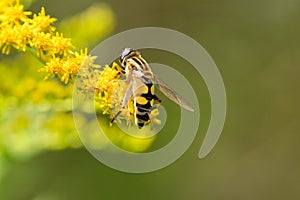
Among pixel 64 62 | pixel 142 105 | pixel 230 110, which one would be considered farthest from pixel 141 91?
pixel 230 110

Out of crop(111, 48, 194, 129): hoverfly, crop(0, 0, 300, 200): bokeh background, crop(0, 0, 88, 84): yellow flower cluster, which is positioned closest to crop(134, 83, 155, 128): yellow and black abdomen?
crop(111, 48, 194, 129): hoverfly

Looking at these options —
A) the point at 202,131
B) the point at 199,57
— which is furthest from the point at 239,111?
the point at 199,57

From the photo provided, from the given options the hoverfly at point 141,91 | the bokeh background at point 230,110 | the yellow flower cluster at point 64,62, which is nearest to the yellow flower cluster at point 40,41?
the yellow flower cluster at point 64,62

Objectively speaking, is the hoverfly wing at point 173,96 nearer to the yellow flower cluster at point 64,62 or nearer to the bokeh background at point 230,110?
the yellow flower cluster at point 64,62

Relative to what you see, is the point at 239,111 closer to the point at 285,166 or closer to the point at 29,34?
the point at 285,166

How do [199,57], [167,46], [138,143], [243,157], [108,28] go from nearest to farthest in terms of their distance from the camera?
[138,143]
[108,28]
[199,57]
[167,46]
[243,157]

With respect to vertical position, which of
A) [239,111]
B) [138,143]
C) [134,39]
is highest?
[239,111]

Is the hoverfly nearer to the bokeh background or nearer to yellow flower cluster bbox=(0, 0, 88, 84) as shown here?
yellow flower cluster bbox=(0, 0, 88, 84)
